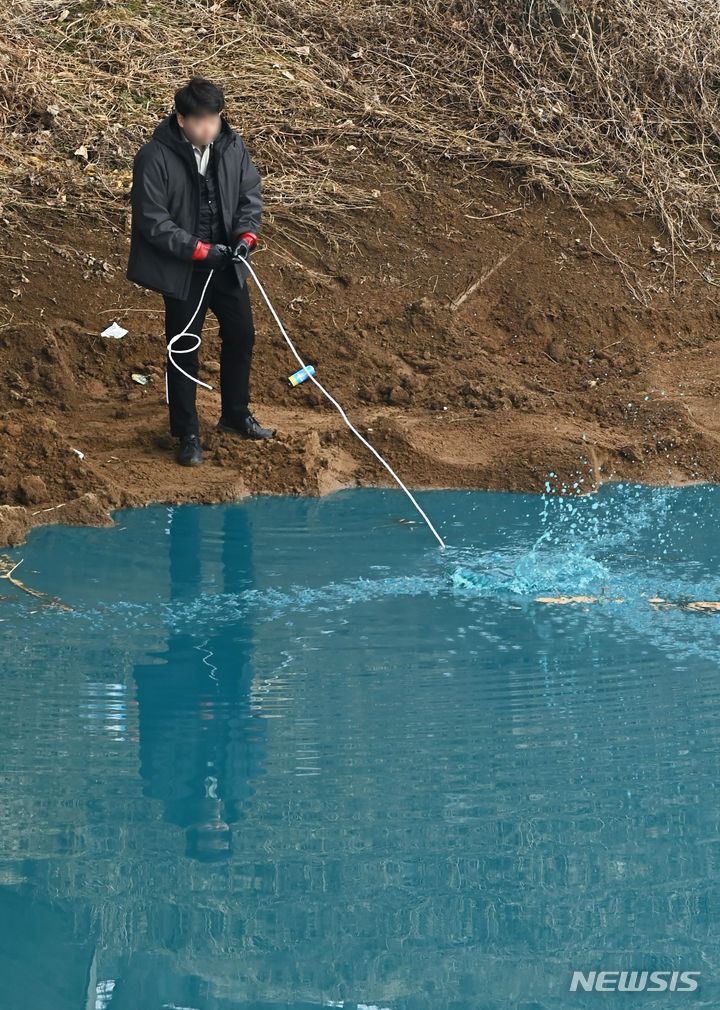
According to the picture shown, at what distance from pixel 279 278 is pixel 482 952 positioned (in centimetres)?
619

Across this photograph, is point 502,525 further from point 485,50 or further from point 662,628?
point 485,50

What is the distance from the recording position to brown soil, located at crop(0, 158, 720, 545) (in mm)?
6664

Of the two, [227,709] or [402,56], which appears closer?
[227,709]

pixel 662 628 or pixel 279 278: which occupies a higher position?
pixel 279 278

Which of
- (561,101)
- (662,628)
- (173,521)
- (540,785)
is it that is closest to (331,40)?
(561,101)

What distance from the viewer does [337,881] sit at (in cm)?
350

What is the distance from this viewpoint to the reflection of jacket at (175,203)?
5.95 meters

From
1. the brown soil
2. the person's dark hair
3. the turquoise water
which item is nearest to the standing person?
the person's dark hair

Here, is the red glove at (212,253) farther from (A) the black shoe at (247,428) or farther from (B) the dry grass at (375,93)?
(B) the dry grass at (375,93)

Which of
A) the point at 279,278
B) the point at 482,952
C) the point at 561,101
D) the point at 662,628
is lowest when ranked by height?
the point at 482,952

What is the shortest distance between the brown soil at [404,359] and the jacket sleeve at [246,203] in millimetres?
1222

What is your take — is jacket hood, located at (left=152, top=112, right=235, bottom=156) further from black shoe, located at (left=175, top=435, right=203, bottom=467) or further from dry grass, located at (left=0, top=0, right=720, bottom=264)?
dry grass, located at (left=0, top=0, right=720, bottom=264)

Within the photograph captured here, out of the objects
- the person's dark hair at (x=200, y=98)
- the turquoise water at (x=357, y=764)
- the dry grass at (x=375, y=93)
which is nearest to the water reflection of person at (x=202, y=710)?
the turquoise water at (x=357, y=764)

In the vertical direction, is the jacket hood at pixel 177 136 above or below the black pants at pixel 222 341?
above
